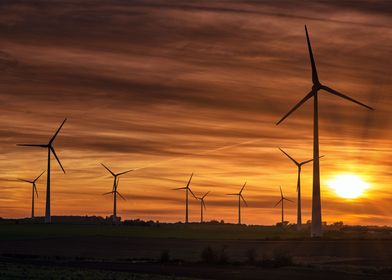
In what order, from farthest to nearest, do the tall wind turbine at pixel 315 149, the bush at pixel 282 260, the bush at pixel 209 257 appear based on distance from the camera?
the tall wind turbine at pixel 315 149 < the bush at pixel 209 257 < the bush at pixel 282 260

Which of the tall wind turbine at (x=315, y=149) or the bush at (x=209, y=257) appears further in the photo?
the tall wind turbine at (x=315, y=149)

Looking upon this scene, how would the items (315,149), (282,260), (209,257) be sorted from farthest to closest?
(315,149) → (209,257) → (282,260)

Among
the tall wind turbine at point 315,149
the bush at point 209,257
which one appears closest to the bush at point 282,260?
the bush at point 209,257

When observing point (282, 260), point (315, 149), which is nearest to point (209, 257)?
point (282, 260)

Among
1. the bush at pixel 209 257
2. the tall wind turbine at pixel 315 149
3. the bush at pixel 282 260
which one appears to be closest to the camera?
the bush at pixel 282 260

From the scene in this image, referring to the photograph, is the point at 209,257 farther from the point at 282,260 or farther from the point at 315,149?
the point at 315,149

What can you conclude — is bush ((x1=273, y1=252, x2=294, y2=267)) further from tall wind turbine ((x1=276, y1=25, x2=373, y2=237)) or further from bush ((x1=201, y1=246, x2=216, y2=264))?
tall wind turbine ((x1=276, y1=25, x2=373, y2=237))

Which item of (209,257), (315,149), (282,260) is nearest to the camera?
(282,260)

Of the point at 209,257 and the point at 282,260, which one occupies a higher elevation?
the point at 209,257

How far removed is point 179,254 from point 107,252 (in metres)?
9.05

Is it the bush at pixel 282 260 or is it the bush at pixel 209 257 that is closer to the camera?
the bush at pixel 282 260

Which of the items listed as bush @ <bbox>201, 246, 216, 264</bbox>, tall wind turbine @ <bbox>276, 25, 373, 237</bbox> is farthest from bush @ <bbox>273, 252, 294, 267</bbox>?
tall wind turbine @ <bbox>276, 25, 373, 237</bbox>

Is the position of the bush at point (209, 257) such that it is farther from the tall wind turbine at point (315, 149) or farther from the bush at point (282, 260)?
the tall wind turbine at point (315, 149)

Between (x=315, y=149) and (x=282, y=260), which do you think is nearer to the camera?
(x=282, y=260)
